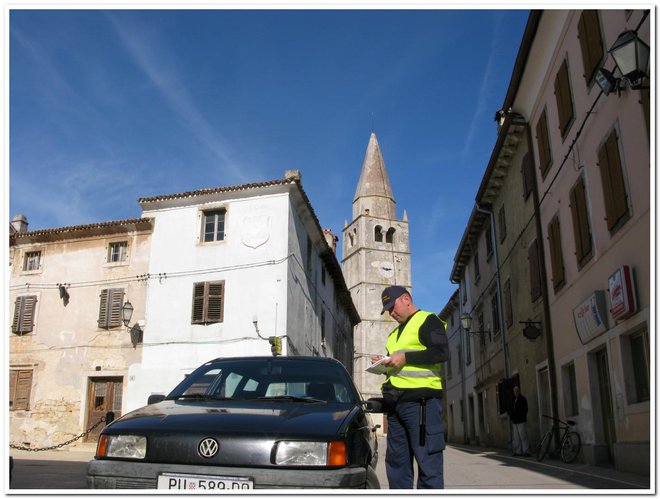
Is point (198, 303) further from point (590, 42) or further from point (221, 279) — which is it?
point (590, 42)

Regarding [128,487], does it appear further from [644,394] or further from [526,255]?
[526,255]

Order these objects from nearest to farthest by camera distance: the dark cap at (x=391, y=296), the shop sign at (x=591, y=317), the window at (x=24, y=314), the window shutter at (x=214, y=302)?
1. the dark cap at (x=391, y=296)
2. the shop sign at (x=591, y=317)
3. the window shutter at (x=214, y=302)
4. the window at (x=24, y=314)

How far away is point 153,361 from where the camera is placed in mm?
21891

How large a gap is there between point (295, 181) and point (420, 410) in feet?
60.2

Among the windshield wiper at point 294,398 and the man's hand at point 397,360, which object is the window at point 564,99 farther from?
the windshield wiper at point 294,398

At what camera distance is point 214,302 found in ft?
72.2

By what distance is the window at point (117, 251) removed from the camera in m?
23.8

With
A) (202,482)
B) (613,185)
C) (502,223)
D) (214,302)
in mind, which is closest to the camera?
(202,482)

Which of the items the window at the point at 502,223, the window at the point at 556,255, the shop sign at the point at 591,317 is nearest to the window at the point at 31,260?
the window at the point at 502,223

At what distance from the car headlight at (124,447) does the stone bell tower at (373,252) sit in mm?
59914

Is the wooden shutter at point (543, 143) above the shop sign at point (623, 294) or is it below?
above

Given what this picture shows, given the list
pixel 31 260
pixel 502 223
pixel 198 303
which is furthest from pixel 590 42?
pixel 31 260

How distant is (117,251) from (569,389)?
56.5 feet

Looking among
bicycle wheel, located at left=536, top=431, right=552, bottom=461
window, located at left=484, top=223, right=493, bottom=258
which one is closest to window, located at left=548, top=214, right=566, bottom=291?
bicycle wheel, located at left=536, top=431, right=552, bottom=461
